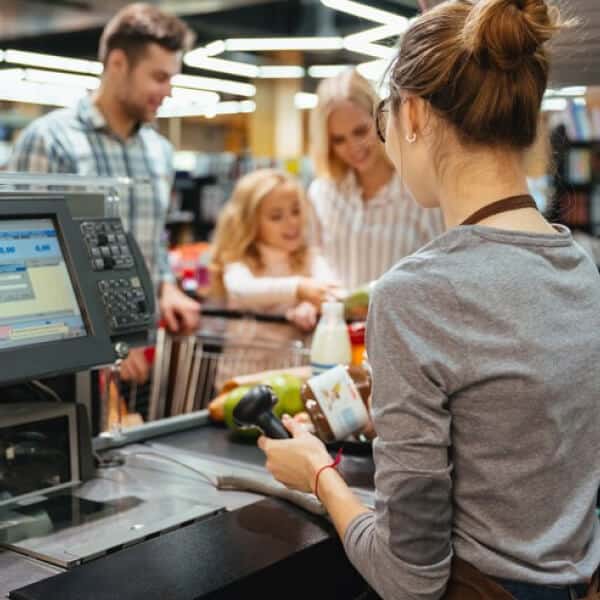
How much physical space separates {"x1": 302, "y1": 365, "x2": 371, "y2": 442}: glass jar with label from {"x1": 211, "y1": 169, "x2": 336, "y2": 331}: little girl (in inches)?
67.0

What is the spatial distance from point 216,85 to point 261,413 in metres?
12.3

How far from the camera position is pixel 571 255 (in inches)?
44.6

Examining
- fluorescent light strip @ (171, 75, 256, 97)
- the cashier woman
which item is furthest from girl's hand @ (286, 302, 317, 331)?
fluorescent light strip @ (171, 75, 256, 97)

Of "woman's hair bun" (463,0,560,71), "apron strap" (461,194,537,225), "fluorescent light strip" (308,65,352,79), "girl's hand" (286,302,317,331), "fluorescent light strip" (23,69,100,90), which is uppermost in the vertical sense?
"fluorescent light strip" (308,65,352,79)

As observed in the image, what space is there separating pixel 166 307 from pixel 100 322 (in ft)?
4.00

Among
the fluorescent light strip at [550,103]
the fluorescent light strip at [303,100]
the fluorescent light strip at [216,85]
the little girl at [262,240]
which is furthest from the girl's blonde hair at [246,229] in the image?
the fluorescent light strip at [216,85]

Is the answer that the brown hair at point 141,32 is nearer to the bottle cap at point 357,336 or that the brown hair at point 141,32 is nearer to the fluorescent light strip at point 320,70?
the bottle cap at point 357,336

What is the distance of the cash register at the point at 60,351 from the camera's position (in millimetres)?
1284

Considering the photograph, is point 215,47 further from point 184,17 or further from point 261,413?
point 261,413

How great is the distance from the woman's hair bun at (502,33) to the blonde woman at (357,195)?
1.86m

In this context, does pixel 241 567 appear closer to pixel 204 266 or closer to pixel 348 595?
pixel 348 595

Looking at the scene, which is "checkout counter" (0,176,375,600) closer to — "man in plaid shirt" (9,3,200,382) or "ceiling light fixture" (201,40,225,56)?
"man in plaid shirt" (9,3,200,382)

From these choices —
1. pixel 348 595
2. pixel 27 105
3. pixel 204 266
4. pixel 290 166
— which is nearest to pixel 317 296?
pixel 348 595

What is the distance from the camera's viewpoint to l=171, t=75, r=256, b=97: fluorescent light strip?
1255 cm
